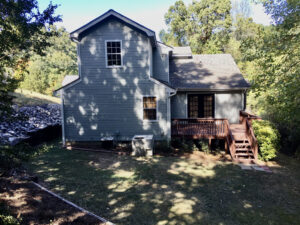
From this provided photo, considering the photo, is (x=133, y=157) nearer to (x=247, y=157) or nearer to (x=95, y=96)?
(x=95, y=96)

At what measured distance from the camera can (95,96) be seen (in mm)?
12195

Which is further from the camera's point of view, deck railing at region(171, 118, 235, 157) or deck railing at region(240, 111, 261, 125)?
deck railing at region(171, 118, 235, 157)

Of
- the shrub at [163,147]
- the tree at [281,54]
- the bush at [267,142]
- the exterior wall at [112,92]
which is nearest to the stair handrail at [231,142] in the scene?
the bush at [267,142]

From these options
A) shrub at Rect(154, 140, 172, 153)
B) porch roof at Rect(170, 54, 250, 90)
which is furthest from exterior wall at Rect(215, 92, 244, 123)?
shrub at Rect(154, 140, 172, 153)

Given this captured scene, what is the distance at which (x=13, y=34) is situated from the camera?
6895mm

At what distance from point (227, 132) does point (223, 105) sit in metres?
2.83

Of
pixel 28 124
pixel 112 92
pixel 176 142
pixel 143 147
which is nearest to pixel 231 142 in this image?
pixel 176 142

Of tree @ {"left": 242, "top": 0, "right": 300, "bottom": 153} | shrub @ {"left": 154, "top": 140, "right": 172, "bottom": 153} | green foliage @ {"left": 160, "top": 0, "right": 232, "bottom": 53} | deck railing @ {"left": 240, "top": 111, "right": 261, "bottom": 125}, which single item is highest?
green foliage @ {"left": 160, "top": 0, "right": 232, "bottom": 53}

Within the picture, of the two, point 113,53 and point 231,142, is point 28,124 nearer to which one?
point 113,53

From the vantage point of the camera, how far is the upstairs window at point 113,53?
11914 mm

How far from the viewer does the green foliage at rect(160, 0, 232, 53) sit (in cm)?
3178

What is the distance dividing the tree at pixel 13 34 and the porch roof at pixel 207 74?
27.5ft

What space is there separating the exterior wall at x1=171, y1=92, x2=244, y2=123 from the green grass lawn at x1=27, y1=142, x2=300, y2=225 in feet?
13.6

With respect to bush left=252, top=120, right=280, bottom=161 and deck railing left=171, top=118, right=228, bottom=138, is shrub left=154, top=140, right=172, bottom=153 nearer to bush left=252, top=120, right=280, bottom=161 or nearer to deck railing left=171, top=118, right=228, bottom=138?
deck railing left=171, top=118, right=228, bottom=138
